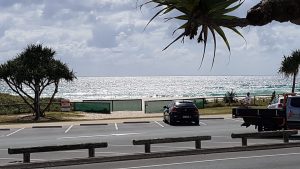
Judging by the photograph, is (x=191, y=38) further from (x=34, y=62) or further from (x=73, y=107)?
(x=73, y=107)

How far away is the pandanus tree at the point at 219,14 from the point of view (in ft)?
11.7

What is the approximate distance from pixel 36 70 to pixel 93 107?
29.4 feet

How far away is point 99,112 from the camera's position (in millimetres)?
44125

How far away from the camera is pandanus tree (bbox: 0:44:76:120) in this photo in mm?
36750

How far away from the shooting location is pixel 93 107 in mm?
44594

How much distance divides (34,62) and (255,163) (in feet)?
85.4

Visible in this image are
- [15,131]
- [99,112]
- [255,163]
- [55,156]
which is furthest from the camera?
[99,112]

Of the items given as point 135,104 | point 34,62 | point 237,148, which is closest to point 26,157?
point 237,148

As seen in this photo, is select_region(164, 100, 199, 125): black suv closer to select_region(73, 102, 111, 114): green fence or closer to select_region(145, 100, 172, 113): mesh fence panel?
select_region(145, 100, 172, 113): mesh fence panel

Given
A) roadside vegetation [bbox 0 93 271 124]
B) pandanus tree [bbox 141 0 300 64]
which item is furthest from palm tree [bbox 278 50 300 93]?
pandanus tree [bbox 141 0 300 64]

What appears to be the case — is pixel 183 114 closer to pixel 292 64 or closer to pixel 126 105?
pixel 126 105

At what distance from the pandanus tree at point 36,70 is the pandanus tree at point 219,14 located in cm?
3357

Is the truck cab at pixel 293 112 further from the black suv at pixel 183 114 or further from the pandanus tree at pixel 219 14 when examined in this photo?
the pandanus tree at pixel 219 14

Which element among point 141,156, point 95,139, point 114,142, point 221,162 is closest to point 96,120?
point 95,139
